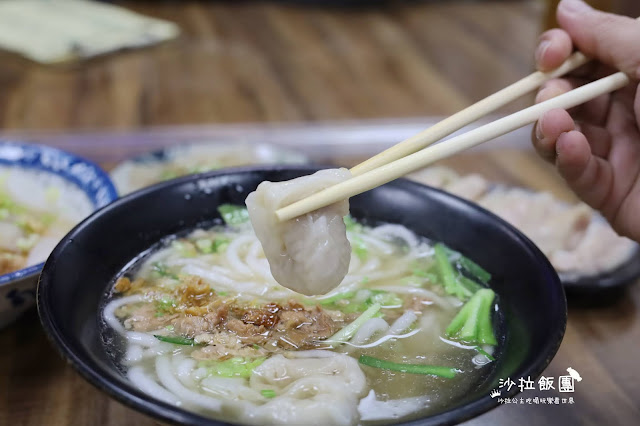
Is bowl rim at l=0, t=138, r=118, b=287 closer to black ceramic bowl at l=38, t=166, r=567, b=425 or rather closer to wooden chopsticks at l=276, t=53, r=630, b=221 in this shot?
black ceramic bowl at l=38, t=166, r=567, b=425

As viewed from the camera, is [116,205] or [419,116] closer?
[116,205]

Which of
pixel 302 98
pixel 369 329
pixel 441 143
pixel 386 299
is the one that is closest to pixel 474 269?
pixel 386 299

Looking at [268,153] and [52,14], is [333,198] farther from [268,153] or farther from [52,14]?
[52,14]

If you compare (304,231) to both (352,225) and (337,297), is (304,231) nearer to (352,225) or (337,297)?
(337,297)

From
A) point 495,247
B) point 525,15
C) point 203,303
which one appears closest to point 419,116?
point 495,247

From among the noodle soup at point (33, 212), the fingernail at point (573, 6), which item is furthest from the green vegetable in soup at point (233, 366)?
the fingernail at point (573, 6)

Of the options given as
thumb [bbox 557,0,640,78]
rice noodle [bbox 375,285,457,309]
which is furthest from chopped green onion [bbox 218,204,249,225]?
thumb [bbox 557,0,640,78]
